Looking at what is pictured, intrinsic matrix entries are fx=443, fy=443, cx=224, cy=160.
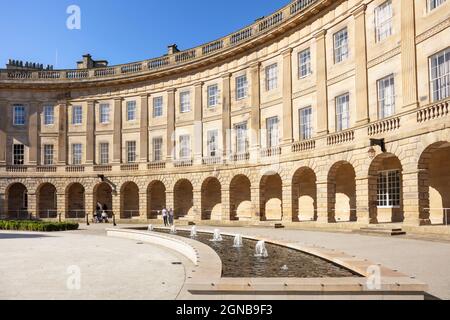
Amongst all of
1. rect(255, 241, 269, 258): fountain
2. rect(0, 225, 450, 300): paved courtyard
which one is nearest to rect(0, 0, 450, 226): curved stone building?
rect(0, 225, 450, 300): paved courtyard

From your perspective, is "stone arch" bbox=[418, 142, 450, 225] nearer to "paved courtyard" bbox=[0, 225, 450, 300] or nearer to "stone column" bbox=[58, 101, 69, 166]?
"paved courtyard" bbox=[0, 225, 450, 300]

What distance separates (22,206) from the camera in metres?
43.6

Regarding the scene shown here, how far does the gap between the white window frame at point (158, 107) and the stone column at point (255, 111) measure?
34.4 ft

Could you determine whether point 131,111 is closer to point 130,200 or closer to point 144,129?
point 144,129

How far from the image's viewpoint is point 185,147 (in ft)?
127

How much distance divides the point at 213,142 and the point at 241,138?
3176 millimetres

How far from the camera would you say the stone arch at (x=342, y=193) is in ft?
84.9

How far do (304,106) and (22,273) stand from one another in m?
21.7

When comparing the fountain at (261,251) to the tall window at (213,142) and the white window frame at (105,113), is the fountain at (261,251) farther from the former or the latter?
the white window frame at (105,113)

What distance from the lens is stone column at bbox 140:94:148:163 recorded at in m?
40.4

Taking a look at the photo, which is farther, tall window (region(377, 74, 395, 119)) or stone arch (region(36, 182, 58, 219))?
stone arch (region(36, 182, 58, 219))

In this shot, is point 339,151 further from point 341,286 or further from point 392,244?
point 341,286

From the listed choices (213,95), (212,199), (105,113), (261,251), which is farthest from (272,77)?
(261,251)

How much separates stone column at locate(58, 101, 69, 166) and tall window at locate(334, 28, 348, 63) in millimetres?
27801
